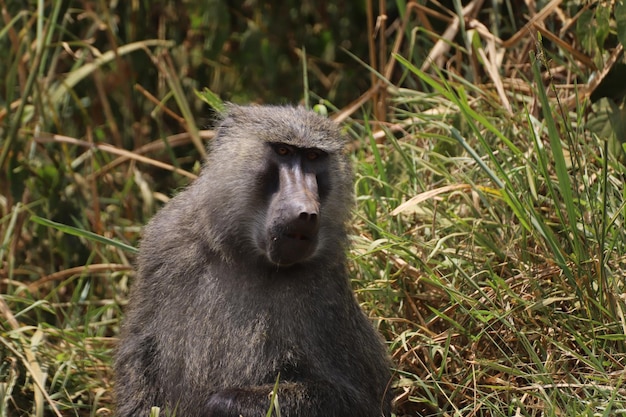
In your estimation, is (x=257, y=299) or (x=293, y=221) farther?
(x=257, y=299)

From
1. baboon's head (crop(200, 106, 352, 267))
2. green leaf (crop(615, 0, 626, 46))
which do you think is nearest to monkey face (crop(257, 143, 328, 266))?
baboon's head (crop(200, 106, 352, 267))

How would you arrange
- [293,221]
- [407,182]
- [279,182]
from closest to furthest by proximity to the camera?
[293,221] < [279,182] < [407,182]

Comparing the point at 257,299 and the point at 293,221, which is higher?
the point at 293,221

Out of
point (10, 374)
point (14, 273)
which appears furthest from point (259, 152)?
point (14, 273)

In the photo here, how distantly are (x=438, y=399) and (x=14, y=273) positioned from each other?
218 cm

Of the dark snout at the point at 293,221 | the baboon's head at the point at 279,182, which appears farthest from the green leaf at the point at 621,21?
the dark snout at the point at 293,221

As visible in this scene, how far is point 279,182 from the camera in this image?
3018mm

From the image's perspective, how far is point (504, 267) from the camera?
3641 mm

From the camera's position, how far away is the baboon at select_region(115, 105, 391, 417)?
297 cm

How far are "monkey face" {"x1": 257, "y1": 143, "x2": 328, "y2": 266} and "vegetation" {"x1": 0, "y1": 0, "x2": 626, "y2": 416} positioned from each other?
65 centimetres

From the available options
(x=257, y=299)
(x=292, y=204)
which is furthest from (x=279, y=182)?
(x=257, y=299)

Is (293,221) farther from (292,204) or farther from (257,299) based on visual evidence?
(257,299)

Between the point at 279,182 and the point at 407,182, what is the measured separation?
4.18 feet

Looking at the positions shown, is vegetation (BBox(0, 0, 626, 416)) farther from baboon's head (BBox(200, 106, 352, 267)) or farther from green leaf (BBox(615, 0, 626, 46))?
baboon's head (BBox(200, 106, 352, 267))
